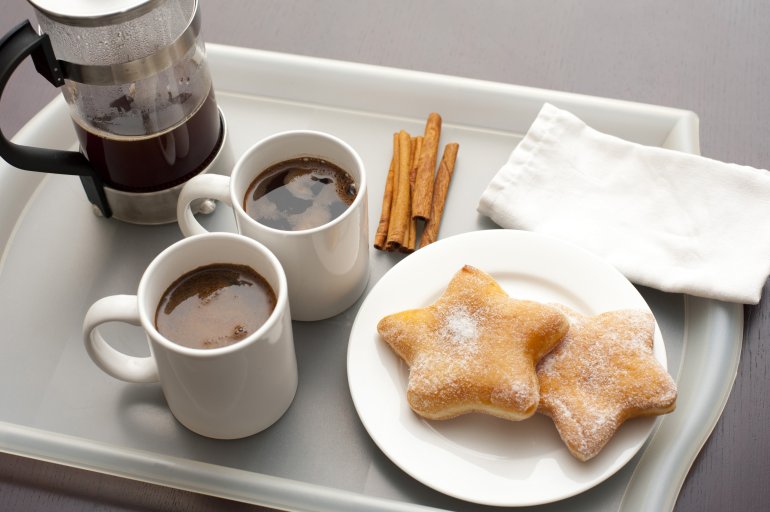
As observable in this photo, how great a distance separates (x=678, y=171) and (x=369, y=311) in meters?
0.50

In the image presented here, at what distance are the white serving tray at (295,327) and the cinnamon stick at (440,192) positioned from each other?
0.02 meters

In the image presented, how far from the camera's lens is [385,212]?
1.17m

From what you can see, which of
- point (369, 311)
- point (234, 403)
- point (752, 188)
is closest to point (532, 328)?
point (369, 311)

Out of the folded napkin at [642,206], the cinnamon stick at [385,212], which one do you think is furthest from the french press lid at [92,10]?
the folded napkin at [642,206]

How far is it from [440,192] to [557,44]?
48 centimetres

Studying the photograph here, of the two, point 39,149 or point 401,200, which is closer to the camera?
point 39,149

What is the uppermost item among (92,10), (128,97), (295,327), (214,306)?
(92,10)

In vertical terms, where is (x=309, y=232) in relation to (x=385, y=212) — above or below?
above

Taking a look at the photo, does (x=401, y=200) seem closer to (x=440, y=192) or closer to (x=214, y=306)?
(x=440, y=192)

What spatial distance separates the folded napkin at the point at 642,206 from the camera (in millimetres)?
1085

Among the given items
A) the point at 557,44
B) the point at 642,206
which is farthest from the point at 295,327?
the point at 557,44

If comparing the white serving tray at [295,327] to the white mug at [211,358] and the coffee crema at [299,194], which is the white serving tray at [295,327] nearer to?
the white mug at [211,358]

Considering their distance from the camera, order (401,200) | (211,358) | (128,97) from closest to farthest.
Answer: (211,358), (128,97), (401,200)

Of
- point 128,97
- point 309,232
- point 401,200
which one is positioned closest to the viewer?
point 309,232
